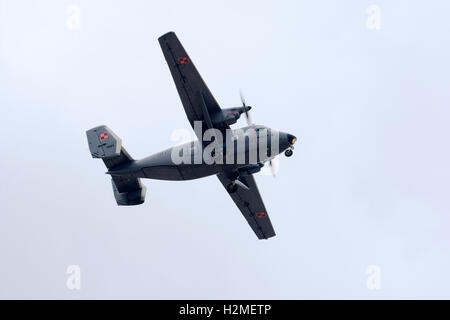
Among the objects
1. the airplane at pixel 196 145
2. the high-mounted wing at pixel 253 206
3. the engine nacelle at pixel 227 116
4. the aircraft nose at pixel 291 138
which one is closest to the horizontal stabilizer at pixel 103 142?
the airplane at pixel 196 145

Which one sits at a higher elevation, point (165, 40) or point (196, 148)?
point (165, 40)

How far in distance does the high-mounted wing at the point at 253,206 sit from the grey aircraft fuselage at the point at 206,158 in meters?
2.61

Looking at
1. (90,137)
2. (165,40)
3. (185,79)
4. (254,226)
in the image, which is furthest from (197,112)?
(254,226)

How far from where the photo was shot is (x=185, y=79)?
33562mm

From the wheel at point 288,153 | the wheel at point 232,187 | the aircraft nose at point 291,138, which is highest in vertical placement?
the aircraft nose at point 291,138

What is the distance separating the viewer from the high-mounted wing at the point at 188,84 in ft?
107

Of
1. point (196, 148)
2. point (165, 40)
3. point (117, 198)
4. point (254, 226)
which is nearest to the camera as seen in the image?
point (165, 40)

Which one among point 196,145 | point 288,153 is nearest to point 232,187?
point 196,145

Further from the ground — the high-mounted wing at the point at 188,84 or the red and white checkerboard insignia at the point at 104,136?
the high-mounted wing at the point at 188,84

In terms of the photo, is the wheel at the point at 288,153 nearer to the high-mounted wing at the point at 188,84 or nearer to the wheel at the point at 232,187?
the high-mounted wing at the point at 188,84

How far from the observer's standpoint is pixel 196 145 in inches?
1379

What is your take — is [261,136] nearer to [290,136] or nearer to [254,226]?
[290,136]

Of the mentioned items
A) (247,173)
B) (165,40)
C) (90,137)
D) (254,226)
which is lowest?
(254,226)

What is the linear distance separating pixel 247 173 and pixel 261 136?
349 centimetres
